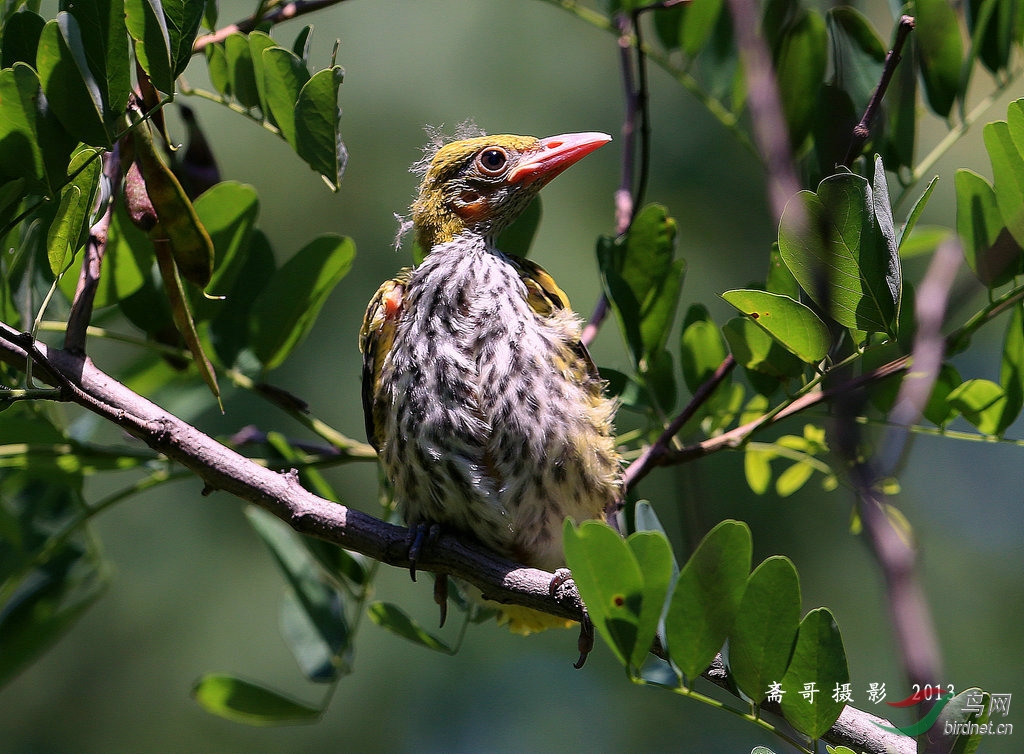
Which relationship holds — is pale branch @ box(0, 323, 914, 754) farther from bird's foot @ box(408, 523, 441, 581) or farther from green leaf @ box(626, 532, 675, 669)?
green leaf @ box(626, 532, 675, 669)

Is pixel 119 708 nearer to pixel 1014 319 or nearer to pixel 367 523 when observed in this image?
pixel 367 523

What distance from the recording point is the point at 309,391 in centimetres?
478

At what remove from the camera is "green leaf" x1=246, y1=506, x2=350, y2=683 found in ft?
8.45

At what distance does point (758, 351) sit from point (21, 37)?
148 cm

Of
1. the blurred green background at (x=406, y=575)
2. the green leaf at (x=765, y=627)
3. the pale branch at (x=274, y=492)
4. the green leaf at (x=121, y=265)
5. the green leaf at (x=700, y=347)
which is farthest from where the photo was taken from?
the blurred green background at (x=406, y=575)

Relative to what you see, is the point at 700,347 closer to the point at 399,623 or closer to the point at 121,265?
the point at 399,623

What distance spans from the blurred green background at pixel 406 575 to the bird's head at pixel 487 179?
180 cm

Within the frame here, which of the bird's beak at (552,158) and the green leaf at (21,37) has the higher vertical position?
the bird's beak at (552,158)

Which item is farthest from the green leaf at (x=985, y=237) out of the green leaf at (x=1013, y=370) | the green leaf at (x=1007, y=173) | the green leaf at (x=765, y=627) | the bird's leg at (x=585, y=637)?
the bird's leg at (x=585, y=637)

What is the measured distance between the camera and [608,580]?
1502 millimetres

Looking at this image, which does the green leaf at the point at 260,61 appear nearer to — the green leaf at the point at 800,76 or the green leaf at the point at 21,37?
the green leaf at the point at 21,37

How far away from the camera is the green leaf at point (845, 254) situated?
5.02 feet

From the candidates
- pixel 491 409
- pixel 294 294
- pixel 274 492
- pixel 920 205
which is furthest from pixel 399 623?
pixel 920 205

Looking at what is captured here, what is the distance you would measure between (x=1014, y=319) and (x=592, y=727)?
346 cm
